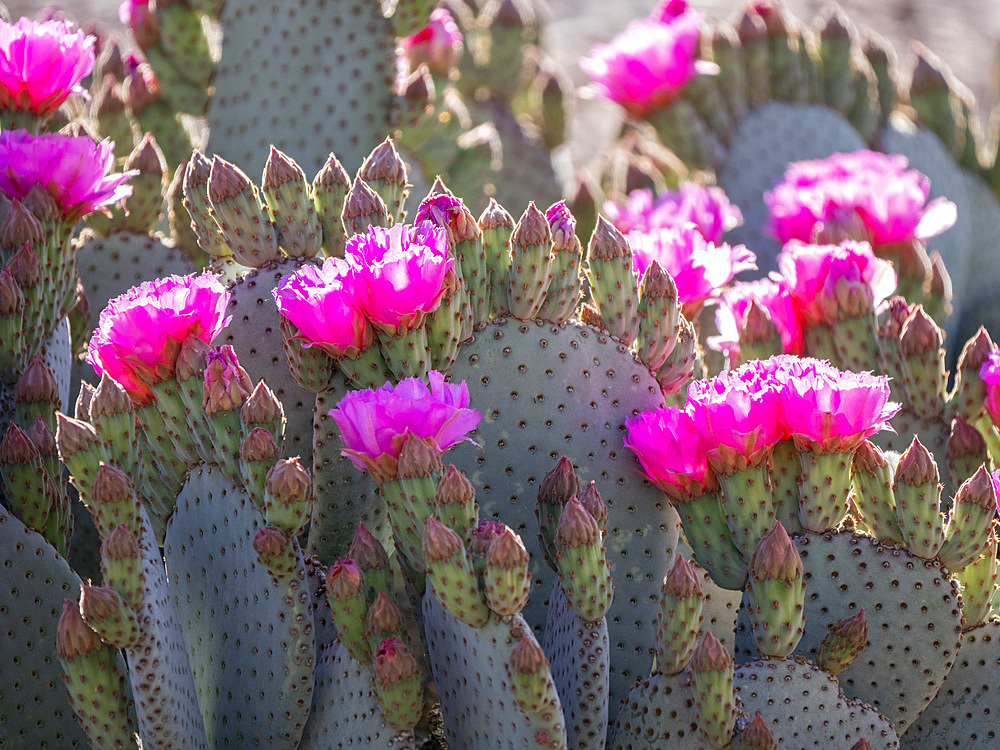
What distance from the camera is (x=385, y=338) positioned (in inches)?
56.1

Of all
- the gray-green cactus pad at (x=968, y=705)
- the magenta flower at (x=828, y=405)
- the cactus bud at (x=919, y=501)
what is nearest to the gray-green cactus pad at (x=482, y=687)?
the magenta flower at (x=828, y=405)

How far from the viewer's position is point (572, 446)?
5.11 feet

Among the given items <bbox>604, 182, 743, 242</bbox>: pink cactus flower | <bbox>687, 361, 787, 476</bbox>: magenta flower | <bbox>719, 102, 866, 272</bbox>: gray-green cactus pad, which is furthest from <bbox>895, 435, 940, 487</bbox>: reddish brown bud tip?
<bbox>719, 102, 866, 272</bbox>: gray-green cactus pad

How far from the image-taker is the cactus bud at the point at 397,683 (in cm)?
127

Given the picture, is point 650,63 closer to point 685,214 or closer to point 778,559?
point 685,214

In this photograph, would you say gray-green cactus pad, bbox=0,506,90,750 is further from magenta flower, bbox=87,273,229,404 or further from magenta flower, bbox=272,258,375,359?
magenta flower, bbox=272,258,375,359

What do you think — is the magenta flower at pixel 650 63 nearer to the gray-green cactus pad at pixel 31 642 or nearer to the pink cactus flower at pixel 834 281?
the pink cactus flower at pixel 834 281

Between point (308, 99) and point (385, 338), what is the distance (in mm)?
1281

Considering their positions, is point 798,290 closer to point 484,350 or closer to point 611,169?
point 484,350

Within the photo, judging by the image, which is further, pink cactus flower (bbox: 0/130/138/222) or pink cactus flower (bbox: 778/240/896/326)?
pink cactus flower (bbox: 778/240/896/326)

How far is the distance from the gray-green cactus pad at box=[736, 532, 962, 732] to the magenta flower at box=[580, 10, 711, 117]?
6.87ft

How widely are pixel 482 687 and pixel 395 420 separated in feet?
1.12

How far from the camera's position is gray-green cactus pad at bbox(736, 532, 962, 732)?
1506 mm

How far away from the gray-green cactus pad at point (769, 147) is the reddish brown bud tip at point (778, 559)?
200 cm
